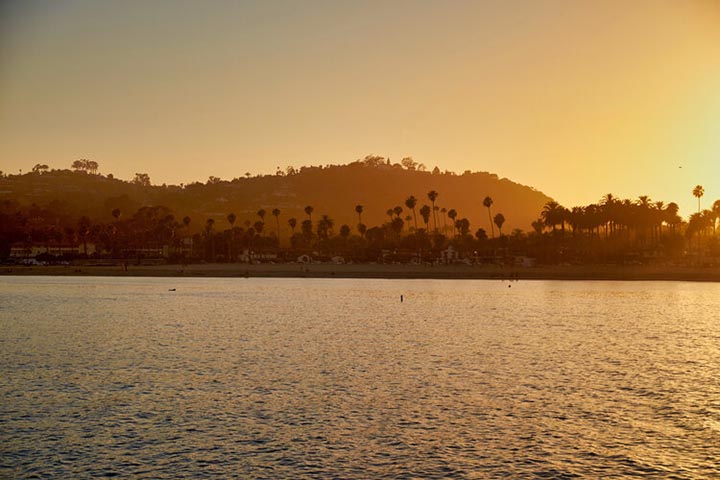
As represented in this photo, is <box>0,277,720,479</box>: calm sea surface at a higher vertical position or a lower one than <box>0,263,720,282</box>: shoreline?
lower

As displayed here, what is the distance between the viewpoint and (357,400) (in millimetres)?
30375

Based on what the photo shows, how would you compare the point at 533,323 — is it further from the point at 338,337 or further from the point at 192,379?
the point at 192,379

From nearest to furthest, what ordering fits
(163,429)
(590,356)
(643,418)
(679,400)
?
(163,429)
(643,418)
(679,400)
(590,356)

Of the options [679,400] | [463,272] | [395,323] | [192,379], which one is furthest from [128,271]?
[679,400]

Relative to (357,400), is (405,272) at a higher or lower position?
higher

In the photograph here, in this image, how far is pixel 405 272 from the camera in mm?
179500

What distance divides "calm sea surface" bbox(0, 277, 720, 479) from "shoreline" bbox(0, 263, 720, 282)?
104 meters

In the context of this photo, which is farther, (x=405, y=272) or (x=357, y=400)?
(x=405, y=272)

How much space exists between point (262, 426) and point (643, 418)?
50.0 feet

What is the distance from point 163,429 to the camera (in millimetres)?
25234

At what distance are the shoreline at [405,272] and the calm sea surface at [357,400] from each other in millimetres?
103660

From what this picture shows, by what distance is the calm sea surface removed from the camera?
70.9 ft

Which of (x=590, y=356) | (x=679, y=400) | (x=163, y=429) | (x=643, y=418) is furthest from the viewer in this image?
(x=590, y=356)

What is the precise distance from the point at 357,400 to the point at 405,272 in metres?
150
